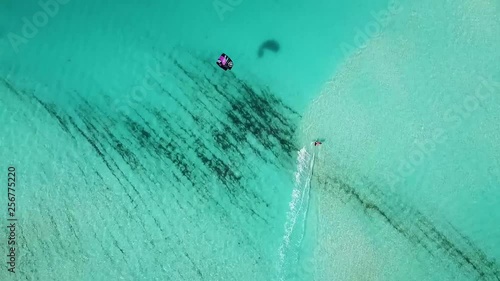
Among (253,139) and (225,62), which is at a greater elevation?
(225,62)

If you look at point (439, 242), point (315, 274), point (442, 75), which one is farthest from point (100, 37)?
point (439, 242)

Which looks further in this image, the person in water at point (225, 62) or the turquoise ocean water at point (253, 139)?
the person in water at point (225, 62)

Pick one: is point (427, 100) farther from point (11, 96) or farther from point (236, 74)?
point (11, 96)

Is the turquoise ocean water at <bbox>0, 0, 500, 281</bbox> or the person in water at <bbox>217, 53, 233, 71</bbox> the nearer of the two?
the turquoise ocean water at <bbox>0, 0, 500, 281</bbox>
